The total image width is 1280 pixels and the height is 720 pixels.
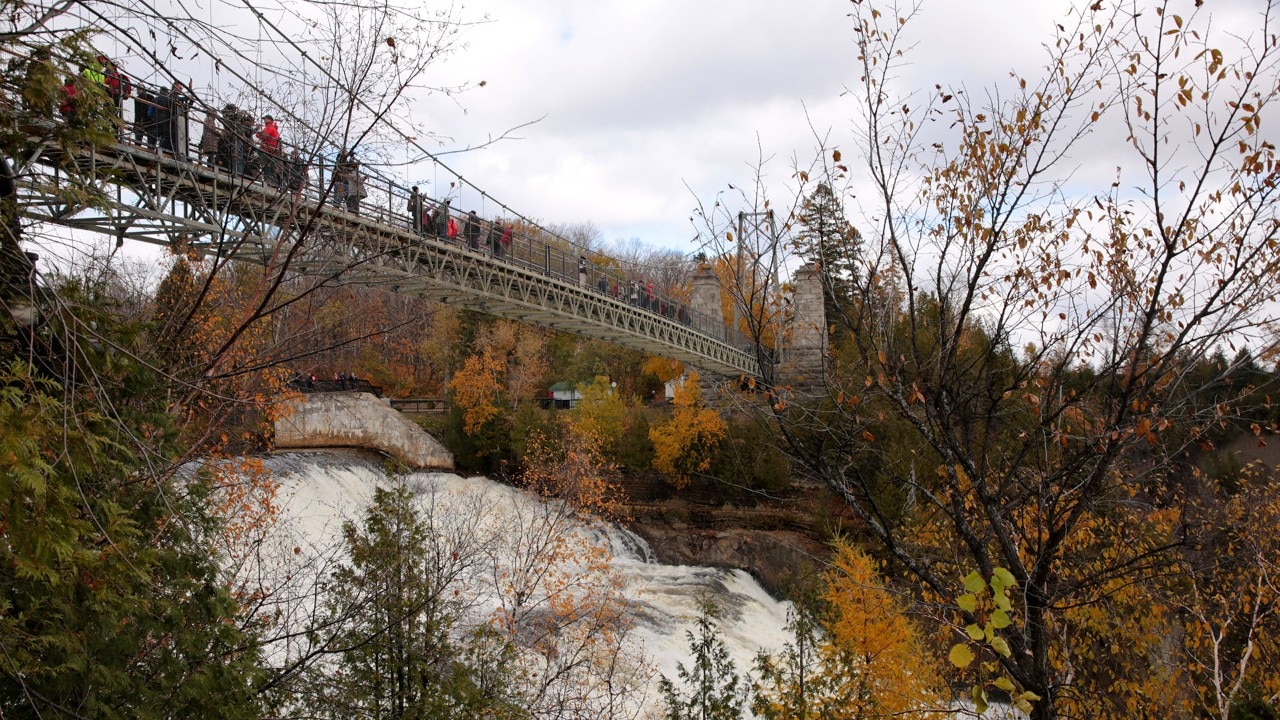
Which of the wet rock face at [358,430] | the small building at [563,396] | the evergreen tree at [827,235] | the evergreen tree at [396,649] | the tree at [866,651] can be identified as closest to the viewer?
the evergreen tree at [827,235]

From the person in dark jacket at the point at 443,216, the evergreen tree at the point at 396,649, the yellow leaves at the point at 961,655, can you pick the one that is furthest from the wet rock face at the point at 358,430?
the yellow leaves at the point at 961,655

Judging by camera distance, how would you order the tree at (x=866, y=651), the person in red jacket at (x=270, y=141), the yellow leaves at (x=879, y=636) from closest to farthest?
the person in red jacket at (x=270, y=141) < the tree at (x=866, y=651) < the yellow leaves at (x=879, y=636)

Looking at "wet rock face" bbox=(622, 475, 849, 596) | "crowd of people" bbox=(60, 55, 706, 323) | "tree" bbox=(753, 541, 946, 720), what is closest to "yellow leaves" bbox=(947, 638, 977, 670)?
"crowd of people" bbox=(60, 55, 706, 323)

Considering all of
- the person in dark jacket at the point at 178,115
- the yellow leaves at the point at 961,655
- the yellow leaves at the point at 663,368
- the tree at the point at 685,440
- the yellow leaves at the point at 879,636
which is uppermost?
the yellow leaves at the point at 663,368

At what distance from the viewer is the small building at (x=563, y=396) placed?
35.8 metres

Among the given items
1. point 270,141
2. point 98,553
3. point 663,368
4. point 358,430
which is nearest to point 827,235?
point 270,141

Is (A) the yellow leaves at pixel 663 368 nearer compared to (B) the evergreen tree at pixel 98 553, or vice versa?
(B) the evergreen tree at pixel 98 553

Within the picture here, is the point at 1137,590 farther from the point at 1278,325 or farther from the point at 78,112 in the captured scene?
the point at 78,112

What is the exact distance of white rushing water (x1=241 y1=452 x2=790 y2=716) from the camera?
13.2m

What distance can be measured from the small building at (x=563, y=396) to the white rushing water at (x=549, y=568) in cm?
1117

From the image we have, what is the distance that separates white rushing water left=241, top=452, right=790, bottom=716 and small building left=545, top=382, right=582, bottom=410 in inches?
440

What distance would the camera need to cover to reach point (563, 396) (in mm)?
36375

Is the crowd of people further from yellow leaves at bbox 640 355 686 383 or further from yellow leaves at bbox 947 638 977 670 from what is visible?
yellow leaves at bbox 640 355 686 383

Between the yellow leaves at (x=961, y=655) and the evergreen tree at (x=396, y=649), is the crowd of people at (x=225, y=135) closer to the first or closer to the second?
the yellow leaves at (x=961, y=655)
